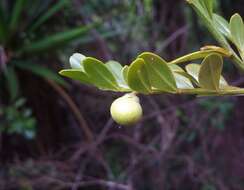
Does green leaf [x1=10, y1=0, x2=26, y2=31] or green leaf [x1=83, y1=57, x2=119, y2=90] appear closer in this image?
green leaf [x1=83, y1=57, x2=119, y2=90]

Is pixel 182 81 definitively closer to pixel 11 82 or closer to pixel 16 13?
pixel 11 82

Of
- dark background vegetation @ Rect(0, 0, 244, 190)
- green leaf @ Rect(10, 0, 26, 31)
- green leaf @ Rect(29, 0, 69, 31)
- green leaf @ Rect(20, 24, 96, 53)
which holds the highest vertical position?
green leaf @ Rect(10, 0, 26, 31)

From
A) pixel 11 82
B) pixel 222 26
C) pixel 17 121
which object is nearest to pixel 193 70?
pixel 222 26

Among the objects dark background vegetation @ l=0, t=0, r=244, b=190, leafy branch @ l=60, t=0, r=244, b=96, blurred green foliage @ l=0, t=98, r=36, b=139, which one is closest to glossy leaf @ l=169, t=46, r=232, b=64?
leafy branch @ l=60, t=0, r=244, b=96

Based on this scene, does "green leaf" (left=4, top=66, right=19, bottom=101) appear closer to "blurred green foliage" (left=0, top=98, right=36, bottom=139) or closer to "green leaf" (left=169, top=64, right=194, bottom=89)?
"blurred green foliage" (left=0, top=98, right=36, bottom=139)

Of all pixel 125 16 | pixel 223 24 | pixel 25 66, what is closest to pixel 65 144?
pixel 25 66

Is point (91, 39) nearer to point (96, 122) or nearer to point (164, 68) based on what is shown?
point (96, 122)
